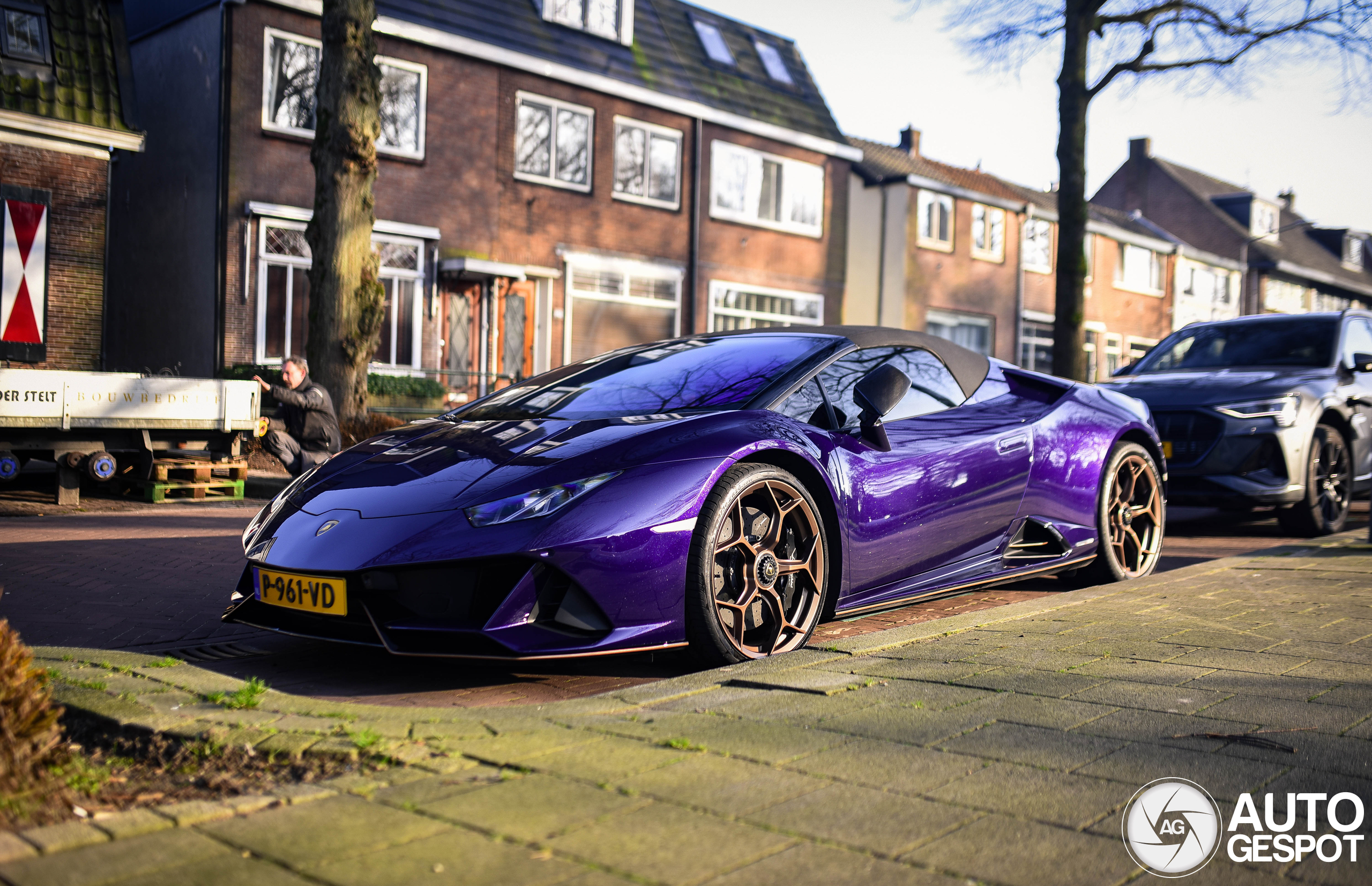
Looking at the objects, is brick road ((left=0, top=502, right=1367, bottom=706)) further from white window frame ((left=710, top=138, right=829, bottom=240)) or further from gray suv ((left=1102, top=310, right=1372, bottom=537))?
white window frame ((left=710, top=138, right=829, bottom=240))

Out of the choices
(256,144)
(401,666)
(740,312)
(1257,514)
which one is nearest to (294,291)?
(256,144)

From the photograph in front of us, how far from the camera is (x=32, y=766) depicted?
236 centimetres

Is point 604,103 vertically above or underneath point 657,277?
above

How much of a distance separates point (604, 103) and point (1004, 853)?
2101 cm

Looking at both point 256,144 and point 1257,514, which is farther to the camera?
point 256,144

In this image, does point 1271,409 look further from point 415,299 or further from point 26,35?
point 26,35

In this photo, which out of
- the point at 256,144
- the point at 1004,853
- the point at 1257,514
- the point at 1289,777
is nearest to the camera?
the point at 1004,853

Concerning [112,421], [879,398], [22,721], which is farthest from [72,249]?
[22,721]

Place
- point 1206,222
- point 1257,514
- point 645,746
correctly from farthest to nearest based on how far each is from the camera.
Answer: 1. point 1206,222
2. point 1257,514
3. point 645,746

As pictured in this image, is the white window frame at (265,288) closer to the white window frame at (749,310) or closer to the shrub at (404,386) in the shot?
the shrub at (404,386)

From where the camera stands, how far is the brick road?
3.84 metres

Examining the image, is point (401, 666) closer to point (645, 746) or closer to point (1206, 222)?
point (645, 746)

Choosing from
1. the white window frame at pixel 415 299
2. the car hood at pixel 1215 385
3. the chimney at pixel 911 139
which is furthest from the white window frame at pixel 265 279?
the chimney at pixel 911 139

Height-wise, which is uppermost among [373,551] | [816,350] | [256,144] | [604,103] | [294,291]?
[604,103]
